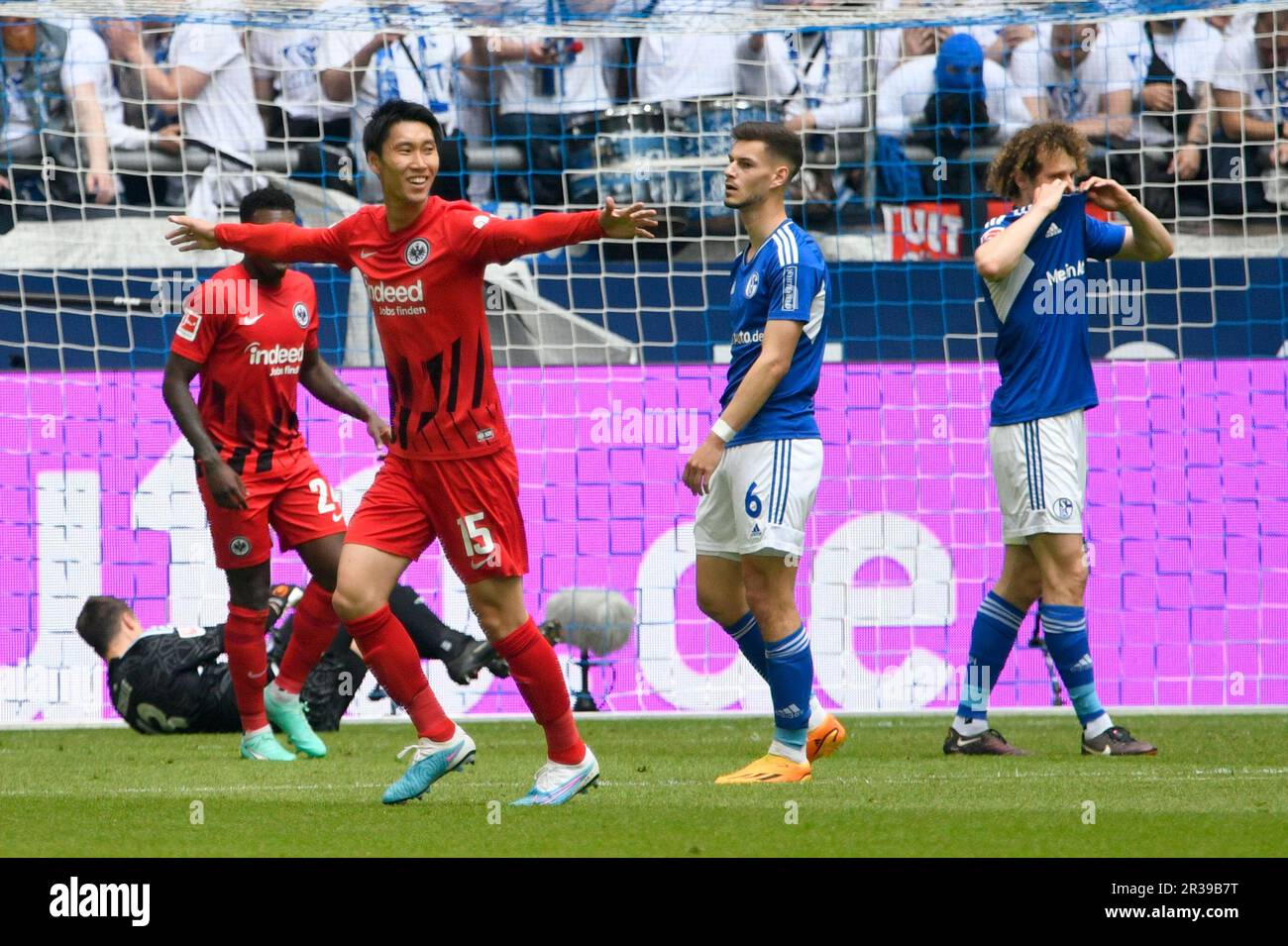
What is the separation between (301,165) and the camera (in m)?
10.0

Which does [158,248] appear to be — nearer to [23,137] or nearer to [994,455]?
[23,137]

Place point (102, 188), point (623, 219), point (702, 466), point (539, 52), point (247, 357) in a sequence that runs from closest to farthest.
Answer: point (623, 219), point (702, 466), point (247, 357), point (102, 188), point (539, 52)

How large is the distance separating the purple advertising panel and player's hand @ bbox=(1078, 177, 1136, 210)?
238 cm

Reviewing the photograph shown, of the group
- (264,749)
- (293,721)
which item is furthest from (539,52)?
(264,749)

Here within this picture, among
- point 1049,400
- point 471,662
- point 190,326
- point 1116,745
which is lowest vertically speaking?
point 1116,745

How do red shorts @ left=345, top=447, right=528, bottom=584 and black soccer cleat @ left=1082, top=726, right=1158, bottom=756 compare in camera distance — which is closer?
red shorts @ left=345, top=447, right=528, bottom=584

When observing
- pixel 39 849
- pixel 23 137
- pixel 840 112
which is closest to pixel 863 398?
pixel 840 112

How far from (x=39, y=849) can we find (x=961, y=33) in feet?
23.0

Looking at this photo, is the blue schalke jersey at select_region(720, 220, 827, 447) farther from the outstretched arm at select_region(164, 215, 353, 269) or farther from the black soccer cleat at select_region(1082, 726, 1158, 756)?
the black soccer cleat at select_region(1082, 726, 1158, 756)

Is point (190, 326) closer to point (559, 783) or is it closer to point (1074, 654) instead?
point (559, 783)

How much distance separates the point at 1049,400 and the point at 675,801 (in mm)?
2199

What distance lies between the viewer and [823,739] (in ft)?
19.7

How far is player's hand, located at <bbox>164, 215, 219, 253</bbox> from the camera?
17.5ft

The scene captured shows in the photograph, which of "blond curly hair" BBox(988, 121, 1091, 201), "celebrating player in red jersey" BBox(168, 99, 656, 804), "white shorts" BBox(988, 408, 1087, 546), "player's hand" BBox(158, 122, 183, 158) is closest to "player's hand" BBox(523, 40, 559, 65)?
"player's hand" BBox(158, 122, 183, 158)
